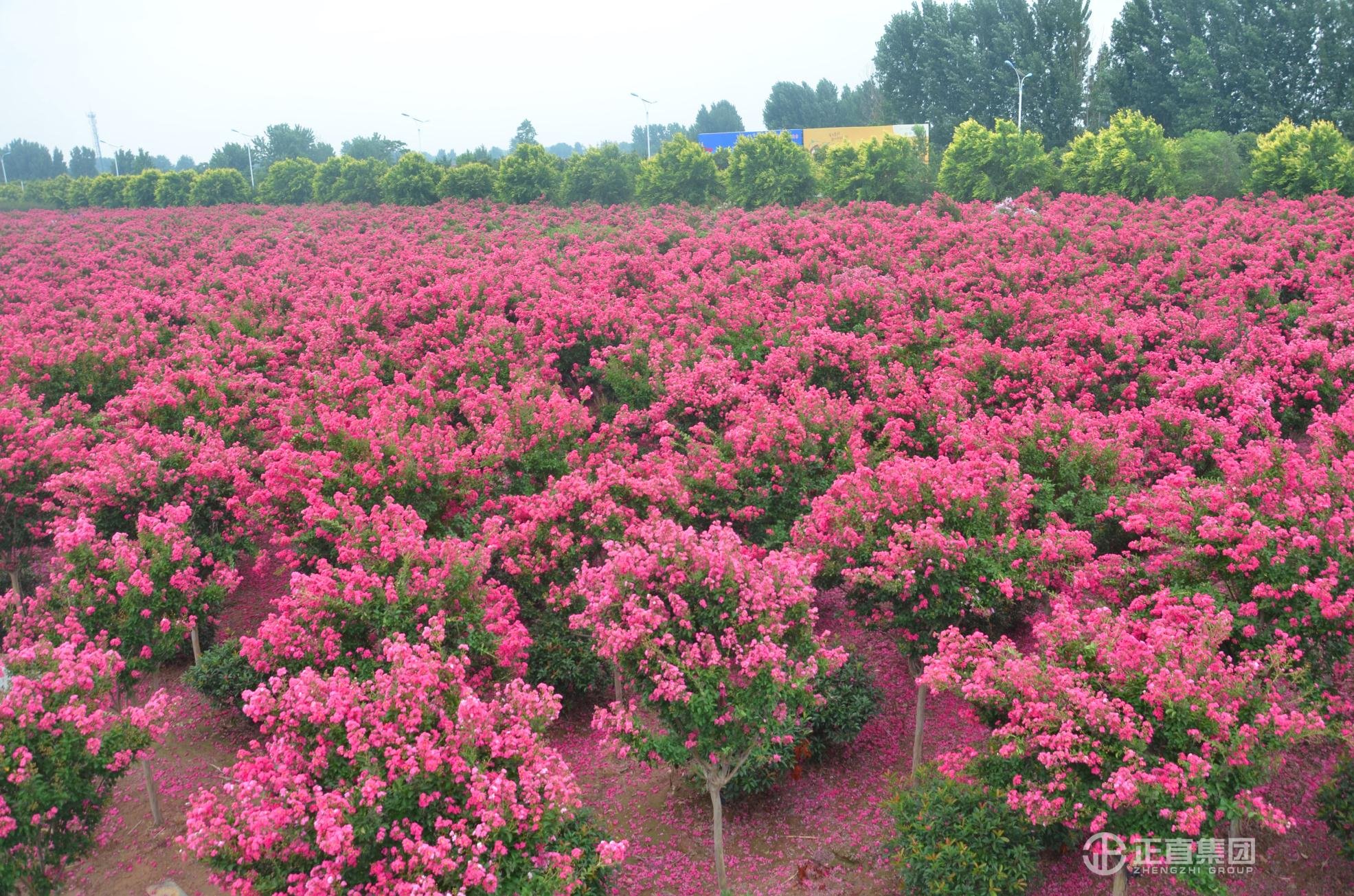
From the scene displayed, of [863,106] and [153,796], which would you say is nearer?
[153,796]

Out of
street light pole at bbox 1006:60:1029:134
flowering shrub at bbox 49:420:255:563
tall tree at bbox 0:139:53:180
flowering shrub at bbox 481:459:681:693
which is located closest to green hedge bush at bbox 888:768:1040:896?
flowering shrub at bbox 481:459:681:693

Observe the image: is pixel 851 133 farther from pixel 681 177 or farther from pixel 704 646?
pixel 704 646

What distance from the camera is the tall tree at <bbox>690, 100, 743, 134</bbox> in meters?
121

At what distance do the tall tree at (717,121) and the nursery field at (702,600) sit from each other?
105 m

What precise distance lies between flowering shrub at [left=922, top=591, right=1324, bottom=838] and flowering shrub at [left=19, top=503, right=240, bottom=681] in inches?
337

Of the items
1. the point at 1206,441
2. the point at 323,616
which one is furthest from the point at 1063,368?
the point at 323,616

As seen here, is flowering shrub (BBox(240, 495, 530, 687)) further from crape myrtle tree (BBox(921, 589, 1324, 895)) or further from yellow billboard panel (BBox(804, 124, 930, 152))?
yellow billboard panel (BBox(804, 124, 930, 152))

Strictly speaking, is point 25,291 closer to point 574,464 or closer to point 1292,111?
point 574,464

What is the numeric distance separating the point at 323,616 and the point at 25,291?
26.9 meters

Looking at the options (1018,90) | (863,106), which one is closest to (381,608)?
(1018,90)

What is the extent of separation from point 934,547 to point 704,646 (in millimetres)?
3060

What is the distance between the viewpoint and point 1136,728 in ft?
24.0

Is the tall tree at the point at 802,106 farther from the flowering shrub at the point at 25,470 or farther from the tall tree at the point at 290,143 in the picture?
the flowering shrub at the point at 25,470

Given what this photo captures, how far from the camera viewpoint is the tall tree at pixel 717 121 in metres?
121
